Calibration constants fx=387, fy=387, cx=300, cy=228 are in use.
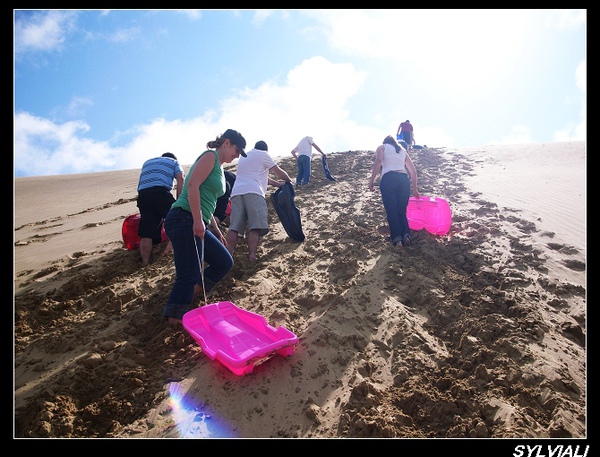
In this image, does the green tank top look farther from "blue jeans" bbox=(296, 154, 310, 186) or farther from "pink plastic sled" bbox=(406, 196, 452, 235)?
"blue jeans" bbox=(296, 154, 310, 186)

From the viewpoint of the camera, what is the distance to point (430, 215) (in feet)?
18.8

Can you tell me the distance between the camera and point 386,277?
4.25 meters

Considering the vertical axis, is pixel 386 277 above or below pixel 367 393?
above

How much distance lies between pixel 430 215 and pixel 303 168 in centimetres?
468

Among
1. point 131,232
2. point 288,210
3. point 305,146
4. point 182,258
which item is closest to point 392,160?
point 288,210

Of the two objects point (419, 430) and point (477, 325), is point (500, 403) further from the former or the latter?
point (477, 325)

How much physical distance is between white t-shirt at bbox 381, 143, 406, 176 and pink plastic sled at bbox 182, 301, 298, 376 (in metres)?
3.07

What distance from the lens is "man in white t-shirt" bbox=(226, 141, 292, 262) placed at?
483cm

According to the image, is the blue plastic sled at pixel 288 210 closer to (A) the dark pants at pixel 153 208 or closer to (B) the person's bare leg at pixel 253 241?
(B) the person's bare leg at pixel 253 241

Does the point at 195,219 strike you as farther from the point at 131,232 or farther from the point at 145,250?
the point at 131,232

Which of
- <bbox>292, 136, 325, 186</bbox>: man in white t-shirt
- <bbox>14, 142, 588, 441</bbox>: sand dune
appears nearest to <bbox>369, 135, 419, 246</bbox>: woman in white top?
<bbox>14, 142, 588, 441</bbox>: sand dune

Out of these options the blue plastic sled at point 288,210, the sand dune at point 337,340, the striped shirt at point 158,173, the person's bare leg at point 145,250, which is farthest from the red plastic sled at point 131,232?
the blue plastic sled at point 288,210

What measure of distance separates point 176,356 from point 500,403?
7.44ft
